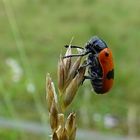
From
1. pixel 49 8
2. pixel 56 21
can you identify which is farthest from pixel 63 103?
pixel 49 8

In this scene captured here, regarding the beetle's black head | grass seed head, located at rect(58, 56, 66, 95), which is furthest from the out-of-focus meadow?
grass seed head, located at rect(58, 56, 66, 95)

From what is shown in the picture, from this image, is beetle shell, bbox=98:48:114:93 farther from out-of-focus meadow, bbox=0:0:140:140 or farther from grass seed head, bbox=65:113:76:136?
out-of-focus meadow, bbox=0:0:140:140

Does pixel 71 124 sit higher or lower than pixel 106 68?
lower

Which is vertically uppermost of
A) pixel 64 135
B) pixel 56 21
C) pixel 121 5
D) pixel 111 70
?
pixel 121 5

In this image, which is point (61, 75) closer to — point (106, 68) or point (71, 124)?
point (71, 124)

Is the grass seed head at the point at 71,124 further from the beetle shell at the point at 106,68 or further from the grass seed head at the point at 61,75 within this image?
the beetle shell at the point at 106,68

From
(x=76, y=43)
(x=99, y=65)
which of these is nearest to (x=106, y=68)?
(x=99, y=65)

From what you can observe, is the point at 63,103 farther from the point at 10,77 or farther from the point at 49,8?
the point at 49,8
